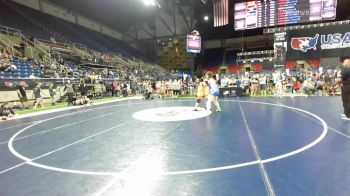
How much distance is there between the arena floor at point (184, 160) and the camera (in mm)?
3225

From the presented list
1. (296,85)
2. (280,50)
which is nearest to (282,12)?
(280,50)

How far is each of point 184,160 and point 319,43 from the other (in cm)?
2635

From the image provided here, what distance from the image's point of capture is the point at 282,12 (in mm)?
21562

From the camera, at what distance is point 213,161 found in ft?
13.6

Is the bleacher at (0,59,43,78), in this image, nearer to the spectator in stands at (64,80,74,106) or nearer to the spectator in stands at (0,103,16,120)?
the spectator in stands at (64,80,74,106)

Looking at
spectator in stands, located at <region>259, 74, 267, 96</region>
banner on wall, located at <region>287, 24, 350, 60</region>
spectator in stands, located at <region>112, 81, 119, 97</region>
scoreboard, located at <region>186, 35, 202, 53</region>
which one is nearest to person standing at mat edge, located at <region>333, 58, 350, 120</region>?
spectator in stands, located at <region>259, 74, 267, 96</region>

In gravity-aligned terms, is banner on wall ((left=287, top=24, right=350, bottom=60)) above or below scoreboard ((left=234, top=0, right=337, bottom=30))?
below

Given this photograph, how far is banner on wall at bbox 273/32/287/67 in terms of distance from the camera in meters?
21.4

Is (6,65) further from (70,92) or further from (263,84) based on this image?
(263,84)

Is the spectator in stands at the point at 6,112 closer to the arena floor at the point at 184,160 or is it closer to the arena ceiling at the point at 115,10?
the arena floor at the point at 184,160

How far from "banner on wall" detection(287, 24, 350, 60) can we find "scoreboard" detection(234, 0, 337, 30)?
482 cm

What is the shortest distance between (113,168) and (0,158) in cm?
248

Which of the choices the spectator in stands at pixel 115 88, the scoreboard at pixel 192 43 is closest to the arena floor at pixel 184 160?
the spectator in stands at pixel 115 88

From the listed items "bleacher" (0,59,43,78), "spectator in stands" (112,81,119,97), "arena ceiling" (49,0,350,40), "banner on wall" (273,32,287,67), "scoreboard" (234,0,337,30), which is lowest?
"spectator in stands" (112,81,119,97)
